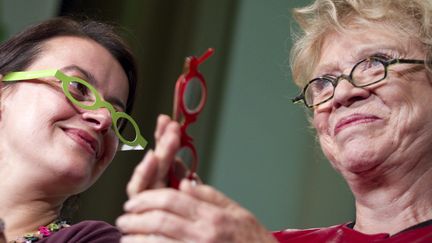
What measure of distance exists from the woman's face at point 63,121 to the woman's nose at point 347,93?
44cm

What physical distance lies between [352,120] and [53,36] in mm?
661

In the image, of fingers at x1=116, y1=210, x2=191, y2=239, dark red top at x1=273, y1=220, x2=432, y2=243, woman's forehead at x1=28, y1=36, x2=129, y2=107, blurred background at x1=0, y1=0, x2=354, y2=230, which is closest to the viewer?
fingers at x1=116, y1=210, x2=191, y2=239

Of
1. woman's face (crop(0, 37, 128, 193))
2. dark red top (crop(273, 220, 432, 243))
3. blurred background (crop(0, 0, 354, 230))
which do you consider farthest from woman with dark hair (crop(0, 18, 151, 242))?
blurred background (crop(0, 0, 354, 230))

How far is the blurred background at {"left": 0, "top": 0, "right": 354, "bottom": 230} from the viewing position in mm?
2404

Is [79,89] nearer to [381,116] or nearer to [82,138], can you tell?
[82,138]

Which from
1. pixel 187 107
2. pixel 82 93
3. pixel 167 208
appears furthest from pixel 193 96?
pixel 82 93

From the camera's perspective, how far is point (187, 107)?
3.10ft

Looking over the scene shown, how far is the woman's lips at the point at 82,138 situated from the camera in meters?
1.42

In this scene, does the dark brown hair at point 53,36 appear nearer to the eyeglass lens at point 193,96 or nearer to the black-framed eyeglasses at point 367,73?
the black-framed eyeglasses at point 367,73

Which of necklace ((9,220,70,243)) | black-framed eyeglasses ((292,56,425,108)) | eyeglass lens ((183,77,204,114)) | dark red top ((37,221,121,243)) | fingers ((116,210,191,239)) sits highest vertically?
black-framed eyeglasses ((292,56,425,108))

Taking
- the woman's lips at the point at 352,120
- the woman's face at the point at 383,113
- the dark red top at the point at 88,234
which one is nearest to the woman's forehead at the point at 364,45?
the woman's face at the point at 383,113

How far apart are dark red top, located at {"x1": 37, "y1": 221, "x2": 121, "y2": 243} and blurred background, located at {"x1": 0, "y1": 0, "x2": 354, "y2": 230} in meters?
1.05

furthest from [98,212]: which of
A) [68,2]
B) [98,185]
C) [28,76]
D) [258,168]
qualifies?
[28,76]

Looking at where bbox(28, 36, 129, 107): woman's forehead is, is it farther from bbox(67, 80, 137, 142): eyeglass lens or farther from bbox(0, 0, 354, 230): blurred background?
bbox(0, 0, 354, 230): blurred background
